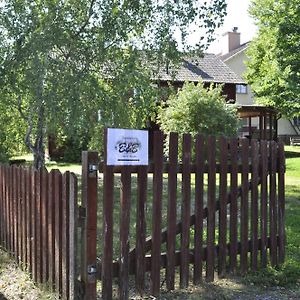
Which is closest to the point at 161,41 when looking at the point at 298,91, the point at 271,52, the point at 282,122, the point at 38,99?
the point at 38,99

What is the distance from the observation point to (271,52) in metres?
19.8

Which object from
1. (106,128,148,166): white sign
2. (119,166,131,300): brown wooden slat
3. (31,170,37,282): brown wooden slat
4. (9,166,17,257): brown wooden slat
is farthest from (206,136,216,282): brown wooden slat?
(9,166,17,257): brown wooden slat

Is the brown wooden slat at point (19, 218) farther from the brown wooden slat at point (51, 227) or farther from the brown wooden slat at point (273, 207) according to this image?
the brown wooden slat at point (273, 207)

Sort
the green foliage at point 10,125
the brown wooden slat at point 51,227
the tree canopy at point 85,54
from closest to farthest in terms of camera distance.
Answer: the brown wooden slat at point 51,227
the tree canopy at point 85,54
the green foliage at point 10,125

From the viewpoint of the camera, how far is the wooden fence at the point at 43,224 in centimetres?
429

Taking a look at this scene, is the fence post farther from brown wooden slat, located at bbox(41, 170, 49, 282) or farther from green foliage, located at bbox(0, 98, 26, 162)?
green foliage, located at bbox(0, 98, 26, 162)

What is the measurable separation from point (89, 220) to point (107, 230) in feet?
0.69

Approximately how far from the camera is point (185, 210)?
4660mm

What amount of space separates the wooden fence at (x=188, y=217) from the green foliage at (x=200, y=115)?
14.0m

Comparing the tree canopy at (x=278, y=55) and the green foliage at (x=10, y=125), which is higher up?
the tree canopy at (x=278, y=55)

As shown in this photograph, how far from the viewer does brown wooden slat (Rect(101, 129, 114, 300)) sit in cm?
409

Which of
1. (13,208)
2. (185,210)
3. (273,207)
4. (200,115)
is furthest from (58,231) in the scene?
(200,115)

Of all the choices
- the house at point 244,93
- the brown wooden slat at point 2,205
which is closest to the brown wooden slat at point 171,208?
the brown wooden slat at point 2,205

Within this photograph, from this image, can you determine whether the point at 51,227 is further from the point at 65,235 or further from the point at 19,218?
the point at 19,218
